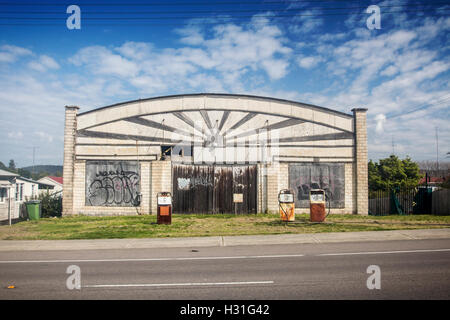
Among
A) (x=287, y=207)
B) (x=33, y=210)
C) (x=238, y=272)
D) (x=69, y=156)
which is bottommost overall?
(x=238, y=272)

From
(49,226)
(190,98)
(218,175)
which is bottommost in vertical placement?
(49,226)

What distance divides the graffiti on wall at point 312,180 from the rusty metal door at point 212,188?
227 centimetres

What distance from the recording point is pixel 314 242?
10.9 m

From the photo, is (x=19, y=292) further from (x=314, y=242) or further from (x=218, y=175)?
(x=218, y=175)

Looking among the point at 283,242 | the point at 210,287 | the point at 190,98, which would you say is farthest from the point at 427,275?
the point at 190,98

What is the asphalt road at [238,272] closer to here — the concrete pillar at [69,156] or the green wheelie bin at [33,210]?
the concrete pillar at [69,156]

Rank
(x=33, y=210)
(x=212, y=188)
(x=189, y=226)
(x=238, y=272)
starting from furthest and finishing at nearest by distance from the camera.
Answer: (x=212, y=188)
(x=33, y=210)
(x=189, y=226)
(x=238, y=272)

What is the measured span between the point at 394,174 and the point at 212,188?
30.7 meters

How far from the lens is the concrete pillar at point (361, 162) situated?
18281 millimetres

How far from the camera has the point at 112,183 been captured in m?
18.6

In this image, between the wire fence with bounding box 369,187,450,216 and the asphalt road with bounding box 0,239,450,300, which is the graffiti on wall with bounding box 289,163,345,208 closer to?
the wire fence with bounding box 369,187,450,216

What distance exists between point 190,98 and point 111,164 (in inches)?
225

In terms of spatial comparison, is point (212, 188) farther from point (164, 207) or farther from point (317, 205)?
point (317, 205)

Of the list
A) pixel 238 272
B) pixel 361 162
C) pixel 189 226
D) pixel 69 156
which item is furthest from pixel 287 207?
pixel 69 156
